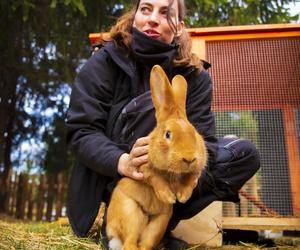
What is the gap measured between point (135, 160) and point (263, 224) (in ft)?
5.67

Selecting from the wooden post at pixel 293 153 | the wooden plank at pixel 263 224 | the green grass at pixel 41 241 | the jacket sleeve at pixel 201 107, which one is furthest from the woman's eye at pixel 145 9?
the wooden plank at pixel 263 224

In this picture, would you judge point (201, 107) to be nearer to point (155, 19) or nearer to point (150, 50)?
point (150, 50)

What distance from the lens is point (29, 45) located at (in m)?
6.52

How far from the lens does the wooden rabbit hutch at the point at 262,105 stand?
3.49m

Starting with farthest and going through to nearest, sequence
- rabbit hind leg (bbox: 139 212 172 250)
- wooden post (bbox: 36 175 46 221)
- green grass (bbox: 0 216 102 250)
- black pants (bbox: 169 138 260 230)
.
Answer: wooden post (bbox: 36 175 46 221), black pants (bbox: 169 138 260 230), green grass (bbox: 0 216 102 250), rabbit hind leg (bbox: 139 212 172 250)

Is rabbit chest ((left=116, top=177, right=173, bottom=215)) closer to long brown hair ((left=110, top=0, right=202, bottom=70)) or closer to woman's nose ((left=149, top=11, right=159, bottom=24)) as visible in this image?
long brown hair ((left=110, top=0, right=202, bottom=70))

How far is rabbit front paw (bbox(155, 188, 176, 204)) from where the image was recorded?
193 centimetres

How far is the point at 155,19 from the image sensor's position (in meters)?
2.51

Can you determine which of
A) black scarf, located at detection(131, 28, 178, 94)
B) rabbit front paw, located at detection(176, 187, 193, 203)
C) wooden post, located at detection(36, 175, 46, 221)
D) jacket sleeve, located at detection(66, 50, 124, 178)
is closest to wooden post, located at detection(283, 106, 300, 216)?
black scarf, located at detection(131, 28, 178, 94)

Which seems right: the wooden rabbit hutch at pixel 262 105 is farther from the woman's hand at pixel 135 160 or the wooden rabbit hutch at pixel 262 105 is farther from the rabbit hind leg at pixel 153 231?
the woman's hand at pixel 135 160

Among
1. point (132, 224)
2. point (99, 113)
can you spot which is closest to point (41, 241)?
point (132, 224)

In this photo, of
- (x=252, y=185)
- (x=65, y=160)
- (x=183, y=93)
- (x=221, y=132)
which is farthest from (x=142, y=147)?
(x=65, y=160)

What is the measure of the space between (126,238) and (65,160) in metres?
6.65

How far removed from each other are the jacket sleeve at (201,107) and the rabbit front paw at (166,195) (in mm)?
602
